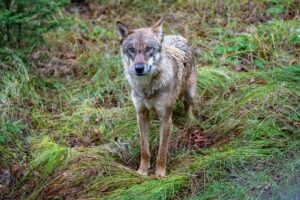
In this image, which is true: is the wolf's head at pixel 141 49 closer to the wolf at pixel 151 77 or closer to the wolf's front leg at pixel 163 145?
the wolf at pixel 151 77

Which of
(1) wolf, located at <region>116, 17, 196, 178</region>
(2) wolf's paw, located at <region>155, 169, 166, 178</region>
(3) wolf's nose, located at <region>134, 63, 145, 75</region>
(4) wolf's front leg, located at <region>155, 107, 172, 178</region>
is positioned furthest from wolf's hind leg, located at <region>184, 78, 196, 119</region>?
(3) wolf's nose, located at <region>134, 63, 145, 75</region>

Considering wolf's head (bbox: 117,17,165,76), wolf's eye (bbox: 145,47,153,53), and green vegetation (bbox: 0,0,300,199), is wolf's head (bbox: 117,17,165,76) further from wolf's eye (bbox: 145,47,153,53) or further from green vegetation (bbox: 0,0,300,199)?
green vegetation (bbox: 0,0,300,199)

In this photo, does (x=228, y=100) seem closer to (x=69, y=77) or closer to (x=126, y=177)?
(x=126, y=177)

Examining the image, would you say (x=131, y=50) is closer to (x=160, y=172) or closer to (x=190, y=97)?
(x=160, y=172)

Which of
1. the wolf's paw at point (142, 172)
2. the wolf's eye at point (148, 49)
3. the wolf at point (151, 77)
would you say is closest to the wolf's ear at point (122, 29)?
the wolf at point (151, 77)

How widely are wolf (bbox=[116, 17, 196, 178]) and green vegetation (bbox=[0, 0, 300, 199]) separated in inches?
13.8

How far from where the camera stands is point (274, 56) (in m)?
7.80

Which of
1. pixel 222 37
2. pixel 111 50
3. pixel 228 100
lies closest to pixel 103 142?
pixel 228 100

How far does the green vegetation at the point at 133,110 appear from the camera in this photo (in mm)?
5477

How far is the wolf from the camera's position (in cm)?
541

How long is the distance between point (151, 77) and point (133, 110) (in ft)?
4.80

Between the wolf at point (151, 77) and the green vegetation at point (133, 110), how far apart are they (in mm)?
351

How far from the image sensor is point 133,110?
702cm

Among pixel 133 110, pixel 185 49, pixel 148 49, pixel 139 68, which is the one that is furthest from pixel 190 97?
pixel 139 68
